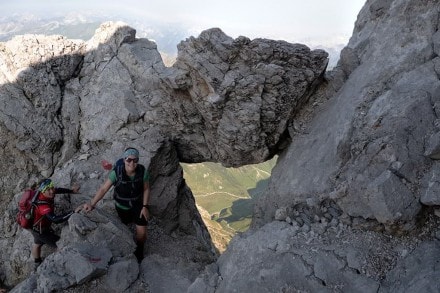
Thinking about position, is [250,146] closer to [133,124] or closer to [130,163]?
[130,163]

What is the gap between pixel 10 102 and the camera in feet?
72.3

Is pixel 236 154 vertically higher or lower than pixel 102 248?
higher

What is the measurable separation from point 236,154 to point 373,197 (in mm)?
9921

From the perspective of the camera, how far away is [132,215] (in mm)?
18203

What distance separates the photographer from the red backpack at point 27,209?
1647 cm

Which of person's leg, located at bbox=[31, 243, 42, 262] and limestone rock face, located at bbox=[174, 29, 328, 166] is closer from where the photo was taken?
person's leg, located at bbox=[31, 243, 42, 262]

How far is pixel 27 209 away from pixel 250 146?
1175cm

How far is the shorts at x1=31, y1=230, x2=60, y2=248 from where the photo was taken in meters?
17.2

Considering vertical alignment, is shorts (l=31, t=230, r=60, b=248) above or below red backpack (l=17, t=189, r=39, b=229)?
below

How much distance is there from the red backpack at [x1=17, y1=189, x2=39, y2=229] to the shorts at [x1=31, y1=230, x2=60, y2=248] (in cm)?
72

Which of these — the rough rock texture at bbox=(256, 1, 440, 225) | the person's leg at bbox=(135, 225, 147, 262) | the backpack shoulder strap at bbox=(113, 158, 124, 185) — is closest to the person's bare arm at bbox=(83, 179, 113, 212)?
the backpack shoulder strap at bbox=(113, 158, 124, 185)

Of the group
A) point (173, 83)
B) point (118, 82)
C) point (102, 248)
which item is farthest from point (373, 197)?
point (118, 82)

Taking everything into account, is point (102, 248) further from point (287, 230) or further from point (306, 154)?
point (306, 154)

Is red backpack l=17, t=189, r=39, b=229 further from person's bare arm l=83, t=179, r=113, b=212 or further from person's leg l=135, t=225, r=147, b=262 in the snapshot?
person's leg l=135, t=225, r=147, b=262
